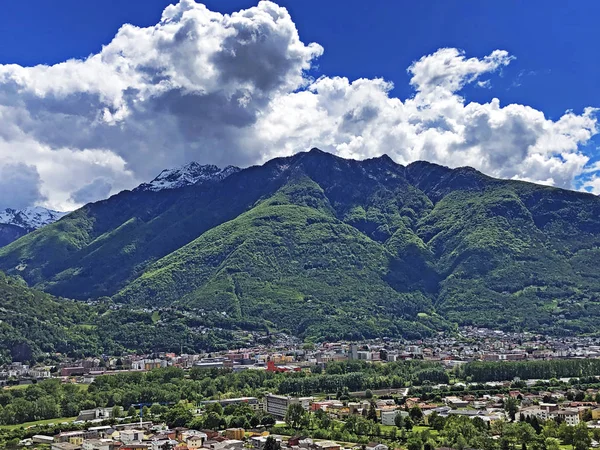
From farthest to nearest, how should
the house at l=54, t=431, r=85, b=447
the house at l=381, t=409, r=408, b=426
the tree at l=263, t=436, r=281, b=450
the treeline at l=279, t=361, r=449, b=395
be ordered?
the treeline at l=279, t=361, r=449, b=395 < the house at l=381, t=409, r=408, b=426 < the house at l=54, t=431, r=85, b=447 < the tree at l=263, t=436, r=281, b=450

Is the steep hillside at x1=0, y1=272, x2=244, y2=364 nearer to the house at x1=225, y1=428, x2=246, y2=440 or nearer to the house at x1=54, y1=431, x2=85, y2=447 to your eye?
the house at x1=54, y1=431, x2=85, y2=447

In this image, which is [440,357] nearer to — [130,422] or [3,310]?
[130,422]

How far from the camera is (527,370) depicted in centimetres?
11438

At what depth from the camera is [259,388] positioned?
10794 cm

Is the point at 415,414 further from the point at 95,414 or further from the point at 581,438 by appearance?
the point at 95,414

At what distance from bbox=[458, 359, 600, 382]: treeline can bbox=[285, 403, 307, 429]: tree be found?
135 ft

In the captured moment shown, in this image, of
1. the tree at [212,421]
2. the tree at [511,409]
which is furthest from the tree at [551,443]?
the tree at [212,421]

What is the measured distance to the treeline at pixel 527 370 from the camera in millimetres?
113188

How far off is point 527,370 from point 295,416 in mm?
50223

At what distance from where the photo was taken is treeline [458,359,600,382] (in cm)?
11319

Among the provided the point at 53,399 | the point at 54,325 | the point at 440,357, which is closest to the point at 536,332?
the point at 440,357

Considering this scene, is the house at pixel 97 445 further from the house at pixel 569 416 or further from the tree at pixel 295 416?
the house at pixel 569 416

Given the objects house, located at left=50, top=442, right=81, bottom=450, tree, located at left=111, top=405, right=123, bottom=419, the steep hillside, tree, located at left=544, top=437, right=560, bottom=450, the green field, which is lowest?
tree, located at left=544, top=437, right=560, bottom=450

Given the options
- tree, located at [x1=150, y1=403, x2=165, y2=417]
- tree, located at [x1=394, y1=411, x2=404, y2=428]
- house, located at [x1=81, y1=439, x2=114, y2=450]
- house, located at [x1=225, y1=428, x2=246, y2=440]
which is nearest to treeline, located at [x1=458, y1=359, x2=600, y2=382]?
tree, located at [x1=394, y1=411, x2=404, y2=428]
